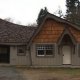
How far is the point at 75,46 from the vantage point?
34.9 metres

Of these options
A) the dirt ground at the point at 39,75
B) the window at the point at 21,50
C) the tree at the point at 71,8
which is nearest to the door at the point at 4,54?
the window at the point at 21,50

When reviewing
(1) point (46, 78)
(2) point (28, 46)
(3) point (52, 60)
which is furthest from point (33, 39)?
(1) point (46, 78)

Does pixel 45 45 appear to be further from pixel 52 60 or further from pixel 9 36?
pixel 9 36

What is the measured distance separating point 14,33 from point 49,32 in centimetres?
595

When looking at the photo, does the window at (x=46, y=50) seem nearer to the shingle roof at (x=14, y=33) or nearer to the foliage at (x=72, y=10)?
the shingle roof at (x=14, y=33)

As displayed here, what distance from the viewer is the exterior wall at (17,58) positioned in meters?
35.9

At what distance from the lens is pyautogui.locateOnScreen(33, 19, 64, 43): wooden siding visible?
35094 millimetres

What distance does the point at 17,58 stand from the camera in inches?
1423

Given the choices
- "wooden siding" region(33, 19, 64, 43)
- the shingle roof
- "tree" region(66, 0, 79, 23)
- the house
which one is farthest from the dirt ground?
"tree" region(66, 0, 79, 23)

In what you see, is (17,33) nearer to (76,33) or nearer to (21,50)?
(21,50)

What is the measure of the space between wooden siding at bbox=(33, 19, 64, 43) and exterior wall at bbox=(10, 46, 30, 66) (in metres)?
2.32

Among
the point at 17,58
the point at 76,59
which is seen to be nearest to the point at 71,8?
the point at 17,58

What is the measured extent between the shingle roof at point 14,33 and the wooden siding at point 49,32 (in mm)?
1977

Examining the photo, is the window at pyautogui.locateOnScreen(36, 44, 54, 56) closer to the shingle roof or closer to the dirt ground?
the shingle roof
